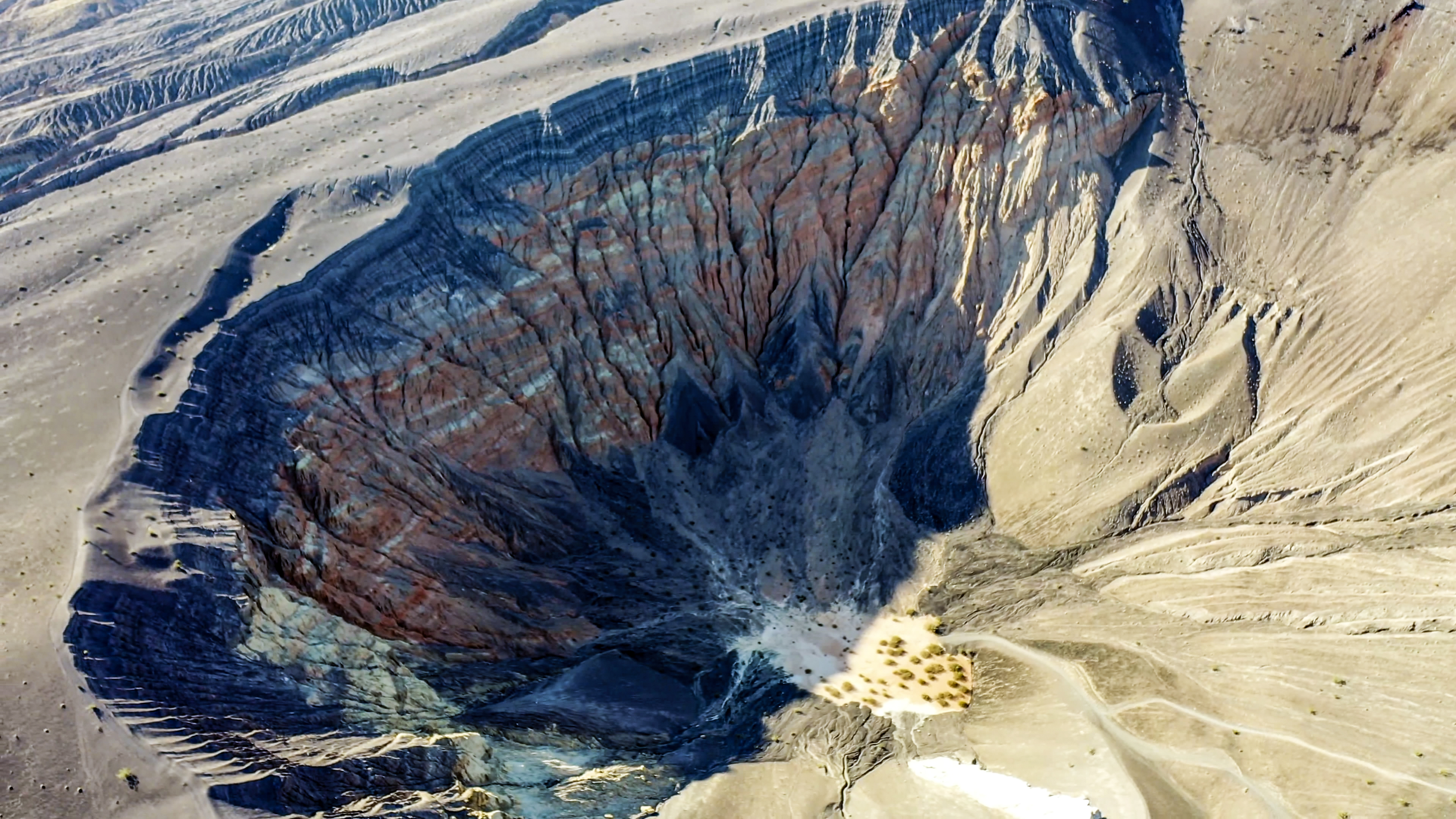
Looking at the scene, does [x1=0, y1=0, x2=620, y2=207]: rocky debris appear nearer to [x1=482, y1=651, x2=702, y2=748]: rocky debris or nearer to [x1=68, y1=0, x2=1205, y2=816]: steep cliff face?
[x1=68, y1=0, x2=1205, y2=816]: steep cliff face

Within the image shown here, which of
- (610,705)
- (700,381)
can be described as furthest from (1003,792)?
(700,381)

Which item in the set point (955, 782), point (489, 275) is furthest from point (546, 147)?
point (955, 782)

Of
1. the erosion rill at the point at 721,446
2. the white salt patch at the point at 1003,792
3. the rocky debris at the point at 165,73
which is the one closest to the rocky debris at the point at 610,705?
the erosion rill at the point at 721,446

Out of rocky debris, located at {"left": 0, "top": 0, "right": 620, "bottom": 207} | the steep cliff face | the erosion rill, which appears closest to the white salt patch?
the erosion rill

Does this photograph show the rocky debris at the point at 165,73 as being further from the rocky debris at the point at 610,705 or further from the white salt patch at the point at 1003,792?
the white salt patch at the point at 1003,792

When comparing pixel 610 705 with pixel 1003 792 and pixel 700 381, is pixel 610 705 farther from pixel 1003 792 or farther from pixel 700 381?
pixel 700 381
